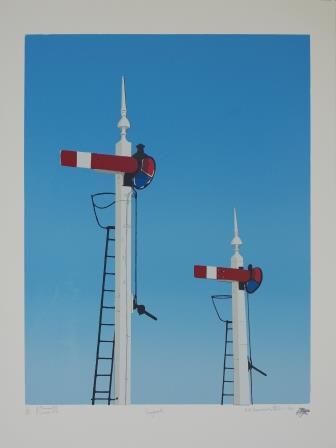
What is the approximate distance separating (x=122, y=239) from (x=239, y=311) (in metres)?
0.55

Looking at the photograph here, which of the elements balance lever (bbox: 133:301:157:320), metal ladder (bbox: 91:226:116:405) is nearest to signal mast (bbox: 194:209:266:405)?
balance lever (bbox: 133:301:157:320)

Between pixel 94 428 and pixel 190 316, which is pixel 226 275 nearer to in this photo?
pixel 190 316

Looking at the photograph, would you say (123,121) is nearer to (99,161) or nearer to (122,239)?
(99,161)

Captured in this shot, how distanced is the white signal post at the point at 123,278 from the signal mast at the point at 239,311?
28cm

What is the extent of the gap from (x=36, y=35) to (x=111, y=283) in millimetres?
1032

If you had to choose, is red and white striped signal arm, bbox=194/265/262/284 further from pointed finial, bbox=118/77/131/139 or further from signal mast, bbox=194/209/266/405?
pointed finial, bbox=118/77/131/139

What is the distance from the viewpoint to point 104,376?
2.58m

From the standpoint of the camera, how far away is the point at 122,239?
2.61 m

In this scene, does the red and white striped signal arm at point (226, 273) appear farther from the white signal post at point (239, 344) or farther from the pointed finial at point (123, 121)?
the pointed finial at point (123, 121)

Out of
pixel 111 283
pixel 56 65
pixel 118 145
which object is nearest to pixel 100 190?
pixel 118 145

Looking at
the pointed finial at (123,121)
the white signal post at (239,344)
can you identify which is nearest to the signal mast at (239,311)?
the white signal post at (239,344)
